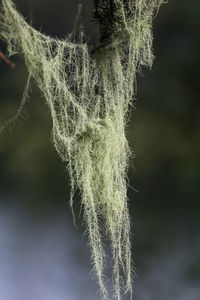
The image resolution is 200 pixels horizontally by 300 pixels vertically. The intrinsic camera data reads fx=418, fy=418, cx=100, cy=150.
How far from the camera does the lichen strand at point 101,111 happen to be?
0.78 m

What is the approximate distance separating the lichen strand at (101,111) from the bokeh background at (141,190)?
0.56m

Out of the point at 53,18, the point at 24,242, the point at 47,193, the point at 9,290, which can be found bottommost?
the point at 9,290

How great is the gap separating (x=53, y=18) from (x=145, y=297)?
93 cm

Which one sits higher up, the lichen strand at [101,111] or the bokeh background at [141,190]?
the bokeh background at [141,190]

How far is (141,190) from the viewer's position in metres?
1.45

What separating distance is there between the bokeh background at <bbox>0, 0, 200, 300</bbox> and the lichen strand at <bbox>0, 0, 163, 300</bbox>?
56cm

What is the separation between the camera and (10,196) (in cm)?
145

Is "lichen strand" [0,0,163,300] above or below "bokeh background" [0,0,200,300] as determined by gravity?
below

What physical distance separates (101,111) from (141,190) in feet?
2.20

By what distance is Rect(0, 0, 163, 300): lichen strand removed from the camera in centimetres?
78

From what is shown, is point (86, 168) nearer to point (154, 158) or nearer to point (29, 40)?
point (29, 40)

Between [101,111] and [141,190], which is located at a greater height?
[141,190]

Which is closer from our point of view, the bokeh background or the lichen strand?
the lichen strand

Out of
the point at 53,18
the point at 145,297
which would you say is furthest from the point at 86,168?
the point at 145,297
